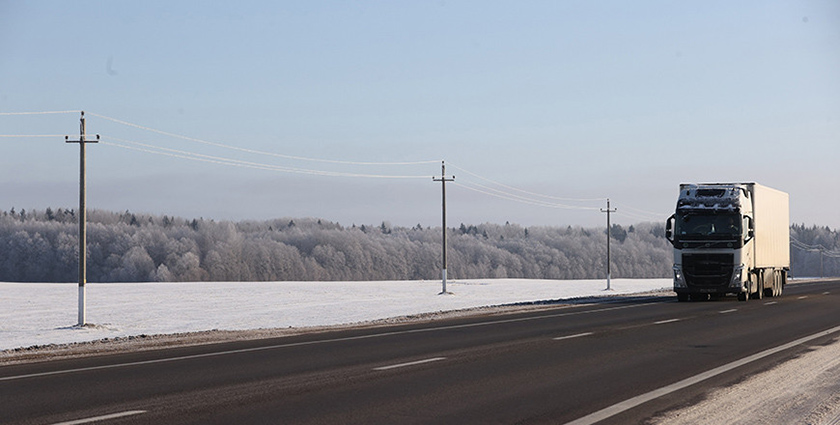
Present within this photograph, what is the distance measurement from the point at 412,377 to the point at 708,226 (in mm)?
27299

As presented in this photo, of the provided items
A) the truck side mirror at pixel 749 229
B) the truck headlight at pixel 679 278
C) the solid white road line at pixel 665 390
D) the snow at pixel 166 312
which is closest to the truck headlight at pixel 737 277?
the truck side mirror at pixel 749 229

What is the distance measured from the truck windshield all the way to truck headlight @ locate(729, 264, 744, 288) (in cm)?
125

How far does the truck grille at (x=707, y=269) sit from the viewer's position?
38.5m

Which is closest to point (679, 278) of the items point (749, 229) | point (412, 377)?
point (749, 229)

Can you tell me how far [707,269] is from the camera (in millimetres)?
38875

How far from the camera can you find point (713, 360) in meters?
16.0

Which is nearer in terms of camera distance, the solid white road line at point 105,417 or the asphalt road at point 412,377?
the solid white road line at point 105,417

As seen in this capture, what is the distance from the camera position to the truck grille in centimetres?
3850

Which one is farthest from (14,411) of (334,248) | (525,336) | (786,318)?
(334,248)

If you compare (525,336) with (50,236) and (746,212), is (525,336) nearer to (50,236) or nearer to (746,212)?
(746,212)

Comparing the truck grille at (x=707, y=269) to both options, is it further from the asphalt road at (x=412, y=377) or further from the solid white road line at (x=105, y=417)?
the solid white road line at (x=105, y=417)

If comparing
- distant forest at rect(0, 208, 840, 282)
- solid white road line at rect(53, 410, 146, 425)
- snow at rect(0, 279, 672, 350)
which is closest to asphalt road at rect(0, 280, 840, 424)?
solid white road line at rect(53, 410, 146, 425)

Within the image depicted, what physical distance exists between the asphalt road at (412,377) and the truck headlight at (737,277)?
15.1 metres

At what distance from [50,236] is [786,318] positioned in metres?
133
